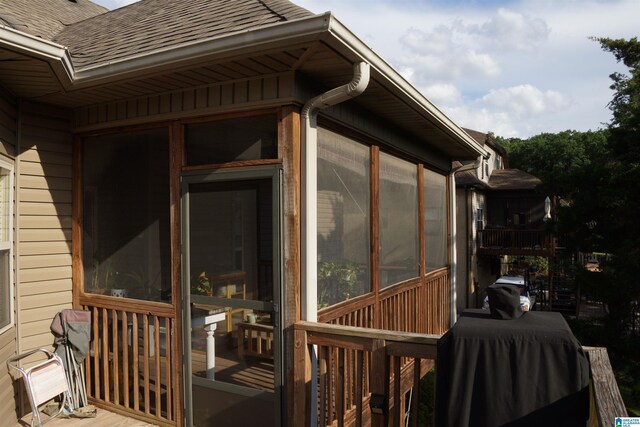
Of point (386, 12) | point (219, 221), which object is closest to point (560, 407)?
point (219, 221)

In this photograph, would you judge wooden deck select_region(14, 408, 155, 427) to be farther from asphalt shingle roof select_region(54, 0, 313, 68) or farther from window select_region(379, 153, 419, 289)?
asphalt shingle roof select_region(54, 0, 313, 68)

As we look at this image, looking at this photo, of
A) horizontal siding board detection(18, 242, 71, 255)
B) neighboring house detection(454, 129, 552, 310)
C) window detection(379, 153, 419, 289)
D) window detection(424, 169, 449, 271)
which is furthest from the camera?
neighboring house detection(454, 129, 552, 310)

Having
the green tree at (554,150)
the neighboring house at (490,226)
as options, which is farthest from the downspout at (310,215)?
the green tree at (554,150)

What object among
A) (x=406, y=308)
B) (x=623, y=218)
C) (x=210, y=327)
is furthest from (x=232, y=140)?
(x=623, y=218)

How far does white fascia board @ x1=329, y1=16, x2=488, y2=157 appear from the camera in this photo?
8.98 feet

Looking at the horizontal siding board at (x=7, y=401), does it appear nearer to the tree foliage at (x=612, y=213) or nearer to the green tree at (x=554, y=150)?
the tree foliage at (x=612, y=213)

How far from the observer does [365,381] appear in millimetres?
4289

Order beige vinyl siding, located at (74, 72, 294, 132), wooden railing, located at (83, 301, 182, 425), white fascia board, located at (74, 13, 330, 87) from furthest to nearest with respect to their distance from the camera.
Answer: wooden railing, located at (83, 301, 182, 425)
beige vinyl siding, located at (74, 72, 294, 132)
white fascia board, located at (74, 13, 330, 87)

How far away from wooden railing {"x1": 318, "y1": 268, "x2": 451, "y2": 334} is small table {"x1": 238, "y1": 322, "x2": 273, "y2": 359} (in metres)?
0.40

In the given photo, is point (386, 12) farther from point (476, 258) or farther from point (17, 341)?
point (476, 258)

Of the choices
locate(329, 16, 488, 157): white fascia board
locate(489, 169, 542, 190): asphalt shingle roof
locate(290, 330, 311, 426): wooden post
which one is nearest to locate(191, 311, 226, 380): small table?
locate(290, 330, 311, 426): wooden post

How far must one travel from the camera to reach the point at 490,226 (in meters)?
19.1

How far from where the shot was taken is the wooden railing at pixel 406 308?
13.1 ft

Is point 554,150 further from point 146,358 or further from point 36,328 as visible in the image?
point 36,328
